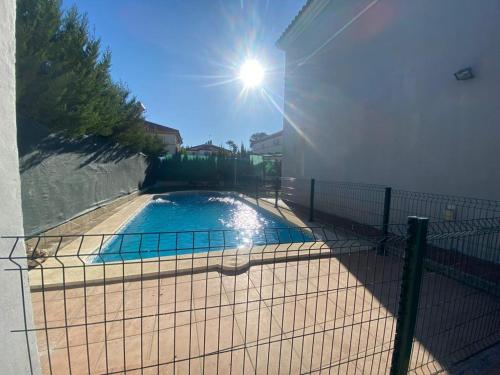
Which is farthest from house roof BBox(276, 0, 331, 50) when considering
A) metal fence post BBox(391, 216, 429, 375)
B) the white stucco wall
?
the white stucco wall

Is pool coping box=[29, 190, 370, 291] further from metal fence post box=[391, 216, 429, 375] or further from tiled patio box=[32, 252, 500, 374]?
metal fence post box=[391, 216, 429, 375]

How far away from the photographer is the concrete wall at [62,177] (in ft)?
12.5

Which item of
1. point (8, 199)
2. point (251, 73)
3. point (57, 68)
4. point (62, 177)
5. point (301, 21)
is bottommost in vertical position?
point (62, 177)

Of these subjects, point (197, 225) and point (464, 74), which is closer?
point (464, 74)

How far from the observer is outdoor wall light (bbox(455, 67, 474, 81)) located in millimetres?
3652

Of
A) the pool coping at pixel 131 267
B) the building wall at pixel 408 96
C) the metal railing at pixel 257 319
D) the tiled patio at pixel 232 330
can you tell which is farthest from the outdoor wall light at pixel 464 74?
the pool coping at pixel 131 267

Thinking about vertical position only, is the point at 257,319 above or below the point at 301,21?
below

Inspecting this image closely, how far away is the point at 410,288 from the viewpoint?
4.63ft

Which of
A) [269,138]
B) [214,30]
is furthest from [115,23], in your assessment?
[269,138]

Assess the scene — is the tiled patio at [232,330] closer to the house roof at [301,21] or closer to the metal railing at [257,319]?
the metal railing at [257,319]

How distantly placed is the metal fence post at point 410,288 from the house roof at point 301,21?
27.3 feet

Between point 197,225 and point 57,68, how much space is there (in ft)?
16.8

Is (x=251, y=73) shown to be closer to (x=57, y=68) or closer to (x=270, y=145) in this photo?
(x=57, y=68)

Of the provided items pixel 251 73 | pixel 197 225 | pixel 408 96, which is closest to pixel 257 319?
pixel 408 96
